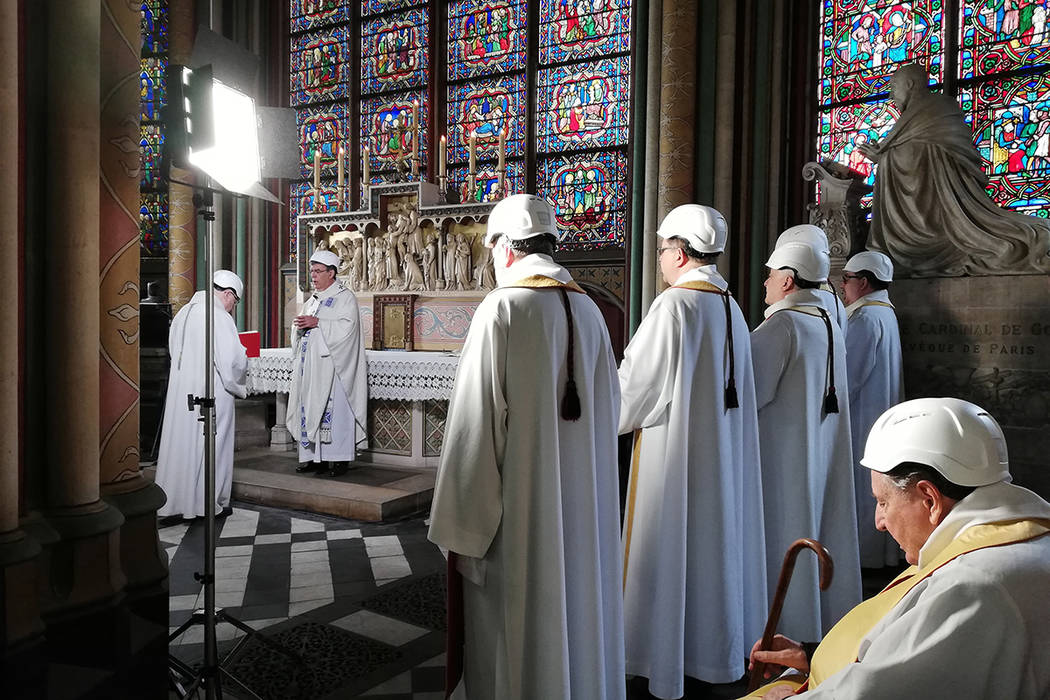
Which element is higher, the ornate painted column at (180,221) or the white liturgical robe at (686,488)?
the ornate painted column at (180,221)

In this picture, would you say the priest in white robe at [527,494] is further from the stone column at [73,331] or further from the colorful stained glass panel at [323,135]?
the colorful stained glass panel at [323,135]

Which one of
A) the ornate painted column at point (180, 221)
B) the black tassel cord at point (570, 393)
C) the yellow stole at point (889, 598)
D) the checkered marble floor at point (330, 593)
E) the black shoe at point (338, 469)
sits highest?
the ornate painted column at point (180, 221)

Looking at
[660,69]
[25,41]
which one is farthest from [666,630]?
[660,69]

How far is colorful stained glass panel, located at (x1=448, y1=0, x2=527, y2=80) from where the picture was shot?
32.9ft

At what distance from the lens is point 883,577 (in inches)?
202

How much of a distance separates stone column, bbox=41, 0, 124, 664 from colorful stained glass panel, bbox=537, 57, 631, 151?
7.34 m

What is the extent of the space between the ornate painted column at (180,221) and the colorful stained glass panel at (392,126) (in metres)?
2.45

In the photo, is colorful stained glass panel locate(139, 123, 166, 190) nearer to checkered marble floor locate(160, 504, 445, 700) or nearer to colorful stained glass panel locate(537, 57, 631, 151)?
colorful stained glass panel locate(537, 57, 631, 151)

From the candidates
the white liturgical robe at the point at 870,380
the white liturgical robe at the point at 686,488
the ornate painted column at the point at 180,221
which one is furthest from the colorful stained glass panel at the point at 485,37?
the white liturgical robe at the point at 686,488

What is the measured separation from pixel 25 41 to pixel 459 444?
182 centimetres

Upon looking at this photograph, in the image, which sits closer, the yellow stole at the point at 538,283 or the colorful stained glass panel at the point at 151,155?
the yellow stole at the point at 538,283

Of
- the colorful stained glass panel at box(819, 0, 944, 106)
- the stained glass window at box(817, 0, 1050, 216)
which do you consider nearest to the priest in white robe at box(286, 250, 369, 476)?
the stained glass window at box(817, 0, 1050, 216)

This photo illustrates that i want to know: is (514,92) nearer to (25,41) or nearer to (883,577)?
(883,577)

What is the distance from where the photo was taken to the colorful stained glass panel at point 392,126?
10.7 metres
